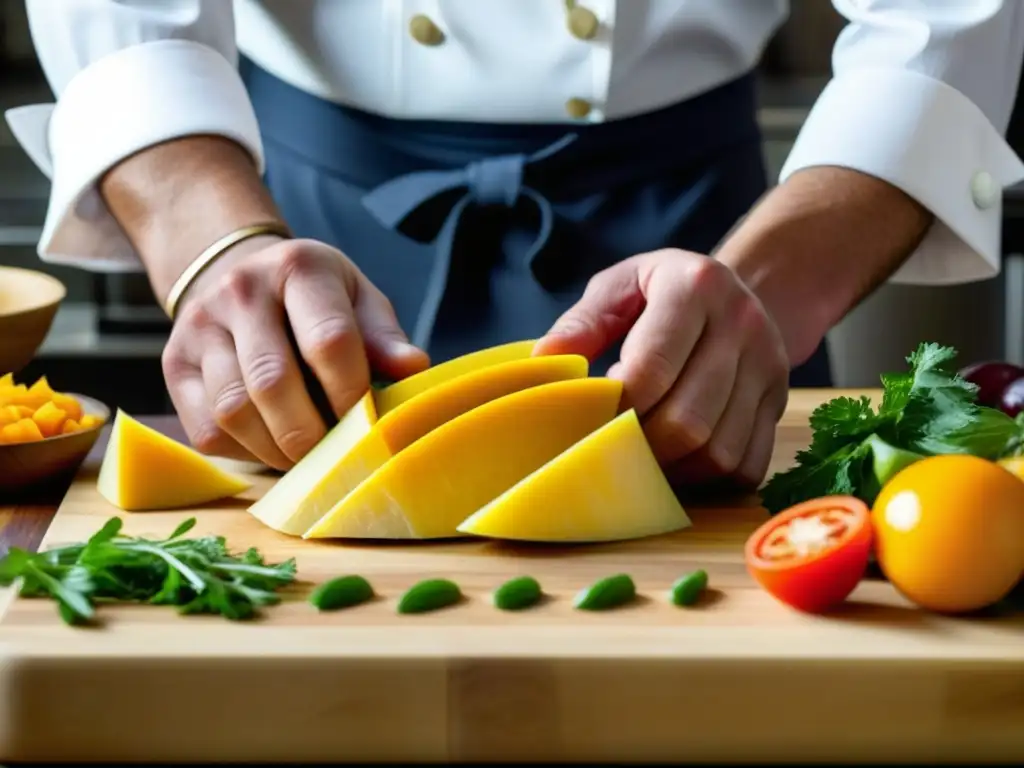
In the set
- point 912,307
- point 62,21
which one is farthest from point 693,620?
point 912,307

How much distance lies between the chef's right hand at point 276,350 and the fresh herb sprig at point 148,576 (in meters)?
0.19

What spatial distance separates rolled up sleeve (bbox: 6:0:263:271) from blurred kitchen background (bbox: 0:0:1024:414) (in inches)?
38.9

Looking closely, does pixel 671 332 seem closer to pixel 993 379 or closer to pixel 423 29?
pixel 993 379

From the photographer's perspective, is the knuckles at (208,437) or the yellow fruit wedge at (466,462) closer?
the yellow fruit wedge at (466,462)

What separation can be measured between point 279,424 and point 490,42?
0.59 metres

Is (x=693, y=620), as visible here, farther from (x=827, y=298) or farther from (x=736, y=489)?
(x=827, y=298)

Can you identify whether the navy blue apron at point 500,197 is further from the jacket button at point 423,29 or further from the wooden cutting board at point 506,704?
the wooden cutting board at point 506,704

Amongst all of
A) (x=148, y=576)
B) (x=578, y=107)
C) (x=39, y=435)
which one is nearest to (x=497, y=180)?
(x=578, y=107)

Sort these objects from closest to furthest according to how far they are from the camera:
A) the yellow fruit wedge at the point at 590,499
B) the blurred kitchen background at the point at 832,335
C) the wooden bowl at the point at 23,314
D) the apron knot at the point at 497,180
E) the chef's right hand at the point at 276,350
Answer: the yellow fruit wedge at the point at 590,499
the chef's right hand at the point at 276,350
the wooden bowl at the point at 23,314
the apron knot at the point at 497,180
the blurred kitchen background at the point at 832,335

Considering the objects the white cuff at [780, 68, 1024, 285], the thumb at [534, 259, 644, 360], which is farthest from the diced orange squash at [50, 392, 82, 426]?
the white cuff at [780, 68, 1024, 285]

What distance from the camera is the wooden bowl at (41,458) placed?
1226mm

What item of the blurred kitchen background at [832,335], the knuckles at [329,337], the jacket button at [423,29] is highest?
the jacket button at [423,29]

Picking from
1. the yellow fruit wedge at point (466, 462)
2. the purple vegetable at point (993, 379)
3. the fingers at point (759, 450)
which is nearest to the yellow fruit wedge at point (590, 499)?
the yellow fruit wedge at point (466, 462)

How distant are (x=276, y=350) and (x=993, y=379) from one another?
2.42 ft
